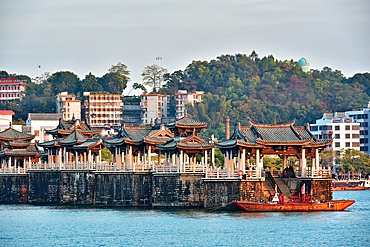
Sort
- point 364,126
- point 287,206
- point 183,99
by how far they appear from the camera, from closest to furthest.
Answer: point 287,206 → point 364,126 → point 183,99

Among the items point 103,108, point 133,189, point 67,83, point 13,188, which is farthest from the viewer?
point 67,83

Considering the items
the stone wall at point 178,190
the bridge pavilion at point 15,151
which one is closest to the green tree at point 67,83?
the bridge pavilion at point 15,151

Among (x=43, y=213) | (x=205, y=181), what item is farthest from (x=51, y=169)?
(x=205, y=181)

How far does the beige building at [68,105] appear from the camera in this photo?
606 ft

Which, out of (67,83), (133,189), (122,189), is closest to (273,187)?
(133,189)

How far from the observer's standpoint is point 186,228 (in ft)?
217

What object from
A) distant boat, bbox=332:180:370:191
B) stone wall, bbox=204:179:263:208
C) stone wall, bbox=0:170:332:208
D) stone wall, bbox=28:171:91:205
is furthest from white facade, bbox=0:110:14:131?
stone wall, bbox=204:179:263:208

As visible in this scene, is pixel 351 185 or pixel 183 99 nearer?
pixel 351 185

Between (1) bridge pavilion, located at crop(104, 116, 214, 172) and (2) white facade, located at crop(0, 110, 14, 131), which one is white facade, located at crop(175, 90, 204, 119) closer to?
(2) white facade, located at crop(0, 110, 14, 131)

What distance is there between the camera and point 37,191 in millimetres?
91938

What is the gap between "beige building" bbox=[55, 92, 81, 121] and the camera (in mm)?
184625

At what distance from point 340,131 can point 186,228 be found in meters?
98.2

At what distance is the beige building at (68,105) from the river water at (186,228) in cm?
10696

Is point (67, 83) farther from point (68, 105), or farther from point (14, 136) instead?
point (14, 136)
